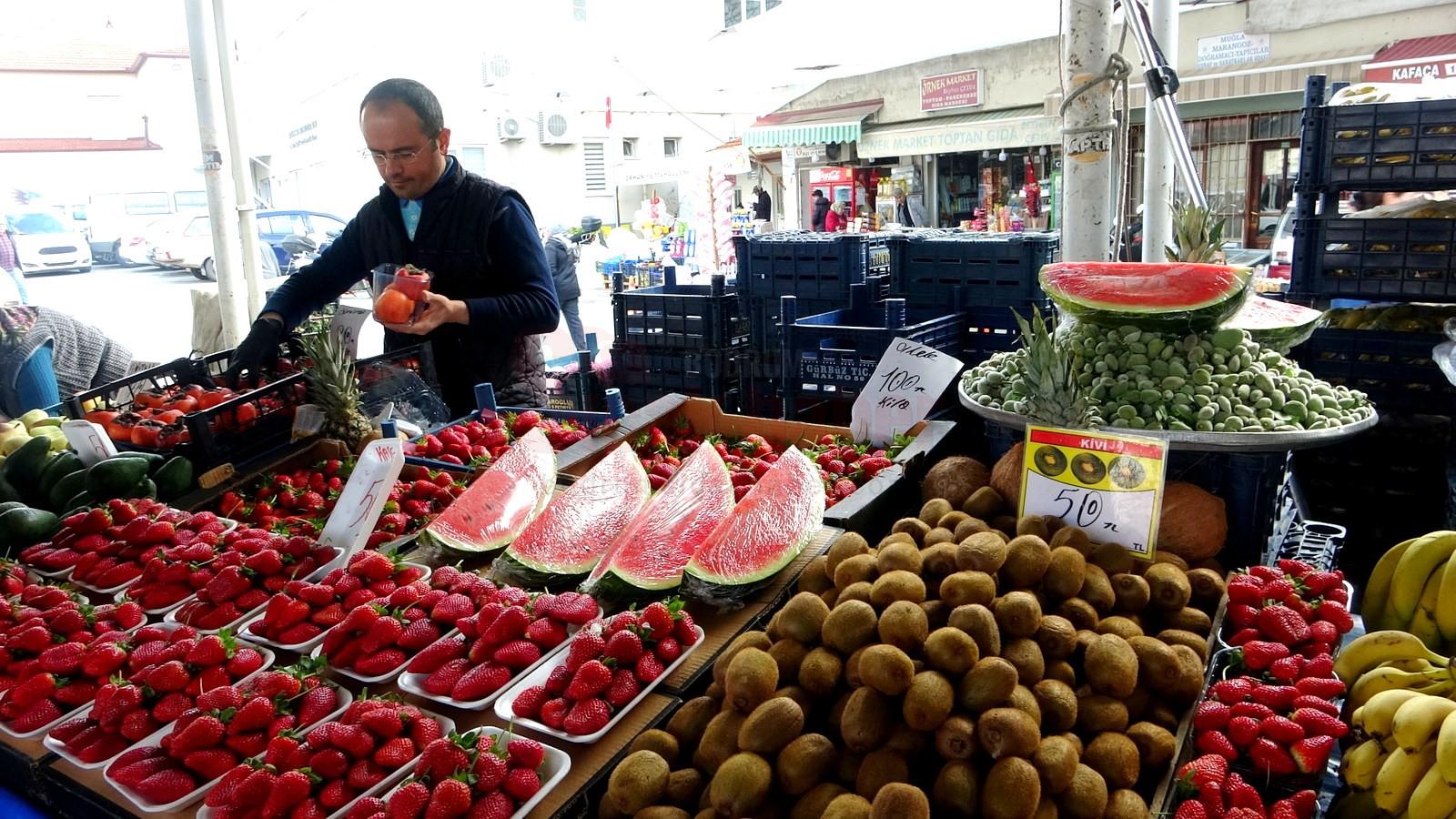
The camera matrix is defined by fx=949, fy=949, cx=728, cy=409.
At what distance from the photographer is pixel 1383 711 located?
4.95 ft

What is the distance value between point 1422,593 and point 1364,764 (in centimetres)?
69

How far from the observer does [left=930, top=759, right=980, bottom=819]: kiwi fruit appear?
1268mm

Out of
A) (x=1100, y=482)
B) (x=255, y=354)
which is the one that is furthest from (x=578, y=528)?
(x=255, y=354)

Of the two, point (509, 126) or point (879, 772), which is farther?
point (509, 126)

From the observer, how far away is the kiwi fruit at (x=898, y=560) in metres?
1.61

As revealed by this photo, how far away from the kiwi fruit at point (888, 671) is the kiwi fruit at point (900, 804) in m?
0.15

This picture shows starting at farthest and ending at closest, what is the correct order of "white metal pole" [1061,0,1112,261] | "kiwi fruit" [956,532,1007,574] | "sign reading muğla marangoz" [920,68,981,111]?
"sign reading muğla marangoz" [920,68,981,111], "white metal pole" [1061,0,1112,261], "kiwi fruit" [956,532,1007,574]

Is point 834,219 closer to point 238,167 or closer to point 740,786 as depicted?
point 238,167

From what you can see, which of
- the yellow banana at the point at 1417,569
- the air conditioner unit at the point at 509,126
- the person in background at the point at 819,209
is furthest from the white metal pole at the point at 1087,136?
the air conditioner unit at the point at 509,126

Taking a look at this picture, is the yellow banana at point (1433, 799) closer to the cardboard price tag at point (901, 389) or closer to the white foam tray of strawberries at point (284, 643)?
the cardboard price tag at point (901, 389)

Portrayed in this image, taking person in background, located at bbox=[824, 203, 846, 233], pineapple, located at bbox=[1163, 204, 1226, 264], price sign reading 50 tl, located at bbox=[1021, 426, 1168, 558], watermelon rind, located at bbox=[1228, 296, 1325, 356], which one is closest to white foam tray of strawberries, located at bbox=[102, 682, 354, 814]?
price sign reading 50 tl, located at bbox=[1021, 426, 1168, 558]

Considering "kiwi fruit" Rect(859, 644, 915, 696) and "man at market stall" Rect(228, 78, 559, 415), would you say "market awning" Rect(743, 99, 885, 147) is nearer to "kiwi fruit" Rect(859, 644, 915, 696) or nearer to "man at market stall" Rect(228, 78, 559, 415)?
"man at market stall" Rect(228, 78, 559, 415)

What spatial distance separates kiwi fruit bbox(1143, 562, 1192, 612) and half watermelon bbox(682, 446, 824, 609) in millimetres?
663

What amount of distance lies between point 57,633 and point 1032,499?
1928 millimetres
